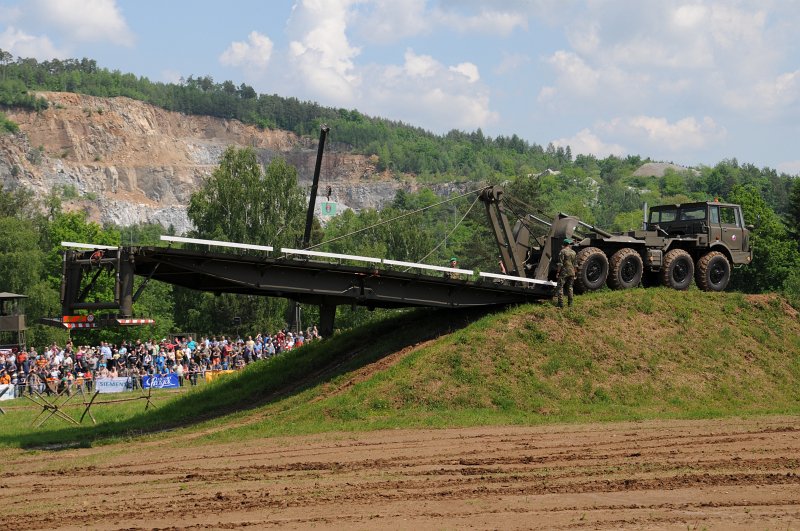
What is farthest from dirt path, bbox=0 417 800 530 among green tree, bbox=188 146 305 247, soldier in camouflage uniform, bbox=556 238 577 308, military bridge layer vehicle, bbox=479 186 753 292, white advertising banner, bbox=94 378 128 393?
green tree, bbox=188 146 305 247

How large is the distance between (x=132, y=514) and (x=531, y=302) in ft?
49.1

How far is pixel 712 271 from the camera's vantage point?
94.7 feet

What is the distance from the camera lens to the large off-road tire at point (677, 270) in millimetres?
27500

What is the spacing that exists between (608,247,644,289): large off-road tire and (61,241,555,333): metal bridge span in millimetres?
2176

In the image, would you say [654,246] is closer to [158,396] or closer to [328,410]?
[328,410]

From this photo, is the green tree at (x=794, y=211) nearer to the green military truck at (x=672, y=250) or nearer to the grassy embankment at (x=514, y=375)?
the green military truck at (x=672, y=250)

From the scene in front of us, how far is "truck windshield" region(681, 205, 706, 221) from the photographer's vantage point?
29062 mm

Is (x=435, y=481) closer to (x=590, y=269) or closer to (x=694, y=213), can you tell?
(x=590, y=269)

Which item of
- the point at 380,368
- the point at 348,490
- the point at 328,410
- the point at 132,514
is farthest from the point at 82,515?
the point at 380,368

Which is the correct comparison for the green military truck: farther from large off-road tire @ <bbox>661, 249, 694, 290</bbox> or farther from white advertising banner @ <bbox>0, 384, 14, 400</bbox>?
white advertising banner @ <bbox>0, 384, 14, 400</bbox>

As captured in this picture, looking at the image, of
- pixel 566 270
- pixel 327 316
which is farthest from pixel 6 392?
pixel 566 270

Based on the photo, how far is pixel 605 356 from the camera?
23547 millimetres

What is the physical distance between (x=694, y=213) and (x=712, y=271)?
1846 millimetres

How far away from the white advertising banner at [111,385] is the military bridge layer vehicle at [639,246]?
16761 millimetres
